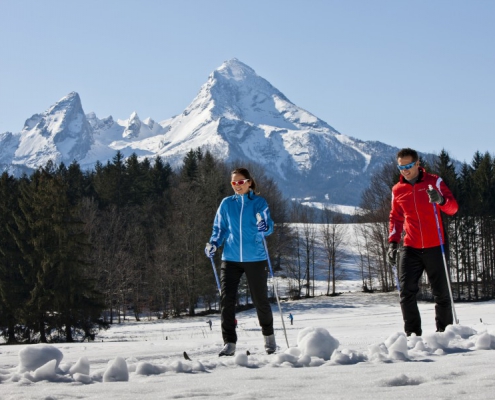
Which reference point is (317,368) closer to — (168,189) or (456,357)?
(456,357)

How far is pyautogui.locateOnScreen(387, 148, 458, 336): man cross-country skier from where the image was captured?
7.18 meters

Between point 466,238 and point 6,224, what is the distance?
116 ft

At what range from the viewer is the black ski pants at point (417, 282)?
7.18 metres

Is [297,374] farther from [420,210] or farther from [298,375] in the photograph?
[420,210]

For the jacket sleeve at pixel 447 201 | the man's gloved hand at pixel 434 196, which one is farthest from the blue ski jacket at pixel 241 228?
the jacket sleeve at pixel 447 201

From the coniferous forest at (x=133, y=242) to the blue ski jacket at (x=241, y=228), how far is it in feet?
67.7

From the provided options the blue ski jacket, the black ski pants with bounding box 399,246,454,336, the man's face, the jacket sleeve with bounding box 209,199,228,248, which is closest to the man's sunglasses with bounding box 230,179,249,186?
the blue ski jacket

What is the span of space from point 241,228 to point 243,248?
22 cm

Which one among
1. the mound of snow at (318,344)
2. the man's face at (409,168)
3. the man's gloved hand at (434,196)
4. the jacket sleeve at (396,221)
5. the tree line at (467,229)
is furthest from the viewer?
the tree line at (467,229)

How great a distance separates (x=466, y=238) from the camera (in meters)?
50.2

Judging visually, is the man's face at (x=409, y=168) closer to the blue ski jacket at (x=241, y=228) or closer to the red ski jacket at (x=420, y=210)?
the red ski jacket at (x=420, y=210)

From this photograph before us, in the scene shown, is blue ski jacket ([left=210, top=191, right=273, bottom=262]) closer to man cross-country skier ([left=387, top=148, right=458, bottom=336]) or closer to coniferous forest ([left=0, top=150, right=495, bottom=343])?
man cross-country skier ([left=387, top=148, right=458, bottom=336])

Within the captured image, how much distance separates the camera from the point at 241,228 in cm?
700

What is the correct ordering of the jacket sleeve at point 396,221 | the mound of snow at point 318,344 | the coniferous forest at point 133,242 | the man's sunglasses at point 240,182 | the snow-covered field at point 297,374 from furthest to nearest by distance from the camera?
the coniferous forest at point 133,242 < the jacket sleeve at point 396,221 < the man's sunglasses at point 240,182 < the mound of snow at point 318,344 < the snow-covered field at point 297,374
